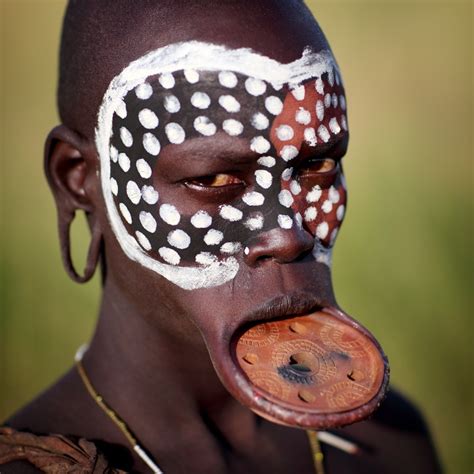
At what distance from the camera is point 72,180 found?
264 centimetres

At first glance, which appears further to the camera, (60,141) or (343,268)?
(343,268)

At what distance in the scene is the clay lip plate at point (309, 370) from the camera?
2076 millimetres

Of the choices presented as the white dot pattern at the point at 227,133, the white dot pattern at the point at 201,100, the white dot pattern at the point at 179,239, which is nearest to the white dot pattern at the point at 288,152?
the white dot pattern at the point at 227,133

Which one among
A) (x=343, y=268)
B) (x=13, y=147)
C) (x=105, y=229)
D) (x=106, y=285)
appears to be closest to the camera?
(x=105, y=229)

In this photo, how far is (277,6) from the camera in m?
2.34

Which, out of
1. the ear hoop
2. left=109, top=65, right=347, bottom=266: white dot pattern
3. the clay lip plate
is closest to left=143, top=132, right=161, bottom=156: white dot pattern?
left=109, top=65, right=347, bottom=266: white dot pattern

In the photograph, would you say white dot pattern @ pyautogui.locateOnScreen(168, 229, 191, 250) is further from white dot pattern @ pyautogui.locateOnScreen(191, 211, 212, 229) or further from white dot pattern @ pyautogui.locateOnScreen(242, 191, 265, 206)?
white dot pattern @ pyautogui.locateOnScreen(242, 191, 265, 206)

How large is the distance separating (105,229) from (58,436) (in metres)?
0.62

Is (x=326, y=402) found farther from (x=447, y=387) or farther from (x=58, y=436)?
(x=447, y=387)

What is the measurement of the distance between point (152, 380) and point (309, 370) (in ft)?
2.18

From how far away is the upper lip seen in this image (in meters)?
2.21

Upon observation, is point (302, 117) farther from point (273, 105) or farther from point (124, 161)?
point (124, 161)

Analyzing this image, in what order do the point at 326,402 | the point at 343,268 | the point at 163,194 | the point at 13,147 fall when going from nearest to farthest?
the point at 326,402
the point at 163,194
the point at 343,268
the point at 13,147

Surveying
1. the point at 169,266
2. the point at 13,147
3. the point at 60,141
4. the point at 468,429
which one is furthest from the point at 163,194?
the point at 13,147
